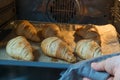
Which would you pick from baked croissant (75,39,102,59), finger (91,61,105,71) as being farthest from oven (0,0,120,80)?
finger (91,61,105,71)

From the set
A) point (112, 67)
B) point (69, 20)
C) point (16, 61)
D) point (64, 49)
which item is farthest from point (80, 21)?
point (112, 67)

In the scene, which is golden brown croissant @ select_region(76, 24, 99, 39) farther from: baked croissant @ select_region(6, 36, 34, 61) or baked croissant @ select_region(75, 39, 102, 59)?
baked croissant @ select_region(6, 36, 34, 61)

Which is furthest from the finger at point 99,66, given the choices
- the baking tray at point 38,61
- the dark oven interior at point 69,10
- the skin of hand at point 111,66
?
the dark oven interior at point 69,10

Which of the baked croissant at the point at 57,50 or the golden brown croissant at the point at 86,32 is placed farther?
the golden brown croissant at the point at 86,32

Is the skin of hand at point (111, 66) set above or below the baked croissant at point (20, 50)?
above

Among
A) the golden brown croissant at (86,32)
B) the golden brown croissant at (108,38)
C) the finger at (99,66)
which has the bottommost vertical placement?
the golden brown croissant at (108,38)

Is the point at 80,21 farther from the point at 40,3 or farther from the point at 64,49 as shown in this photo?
the point at 64,49

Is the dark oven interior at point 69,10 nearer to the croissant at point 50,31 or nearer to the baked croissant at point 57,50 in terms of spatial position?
the croissant at point 50,31
